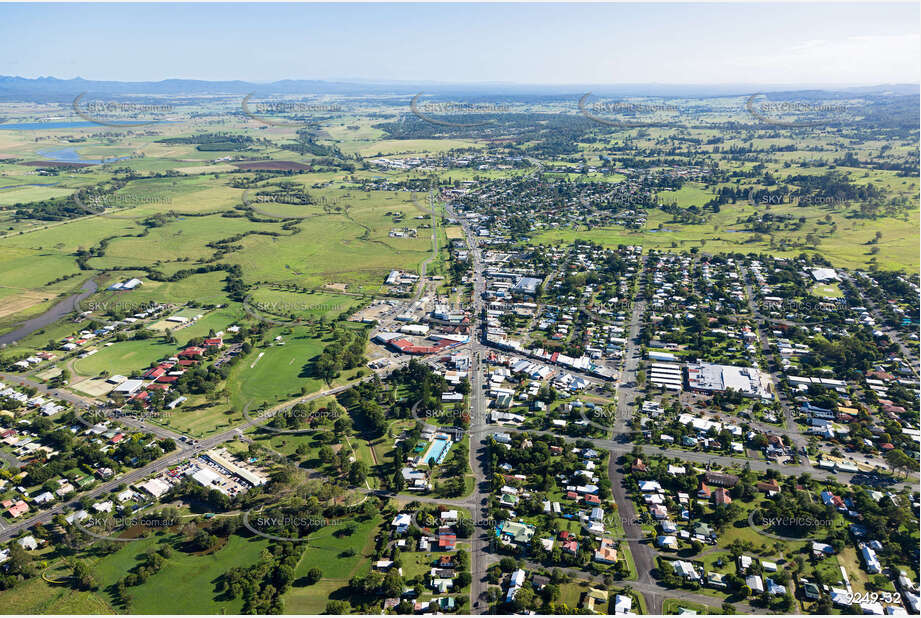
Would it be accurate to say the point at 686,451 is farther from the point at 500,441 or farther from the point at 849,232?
the point at 849,232

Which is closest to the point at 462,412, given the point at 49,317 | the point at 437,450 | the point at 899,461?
the point at 437,450

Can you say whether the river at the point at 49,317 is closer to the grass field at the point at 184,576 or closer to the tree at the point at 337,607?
the grass field at the point at 184,576

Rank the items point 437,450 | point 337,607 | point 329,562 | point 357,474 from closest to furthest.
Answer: point 337,607 < point 329,562 < point 357,474 < point 437,450

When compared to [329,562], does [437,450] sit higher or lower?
higher

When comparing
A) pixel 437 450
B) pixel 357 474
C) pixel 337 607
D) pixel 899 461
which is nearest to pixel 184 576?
pixel 337 607

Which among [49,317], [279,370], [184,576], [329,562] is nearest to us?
[184,576]

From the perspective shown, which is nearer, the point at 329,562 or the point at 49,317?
the point at 329,562

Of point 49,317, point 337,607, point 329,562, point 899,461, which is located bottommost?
point 337,607

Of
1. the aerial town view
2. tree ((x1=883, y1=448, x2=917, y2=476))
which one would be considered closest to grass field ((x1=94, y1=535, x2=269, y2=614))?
the aerial town view

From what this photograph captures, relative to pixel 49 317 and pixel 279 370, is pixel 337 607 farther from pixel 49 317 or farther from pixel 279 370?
pixel 49 317

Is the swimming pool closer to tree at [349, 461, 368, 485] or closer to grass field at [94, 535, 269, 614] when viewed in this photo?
tree at [349, 461, 368, 485]

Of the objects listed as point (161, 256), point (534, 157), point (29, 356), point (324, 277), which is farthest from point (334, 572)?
point (534, 157)
